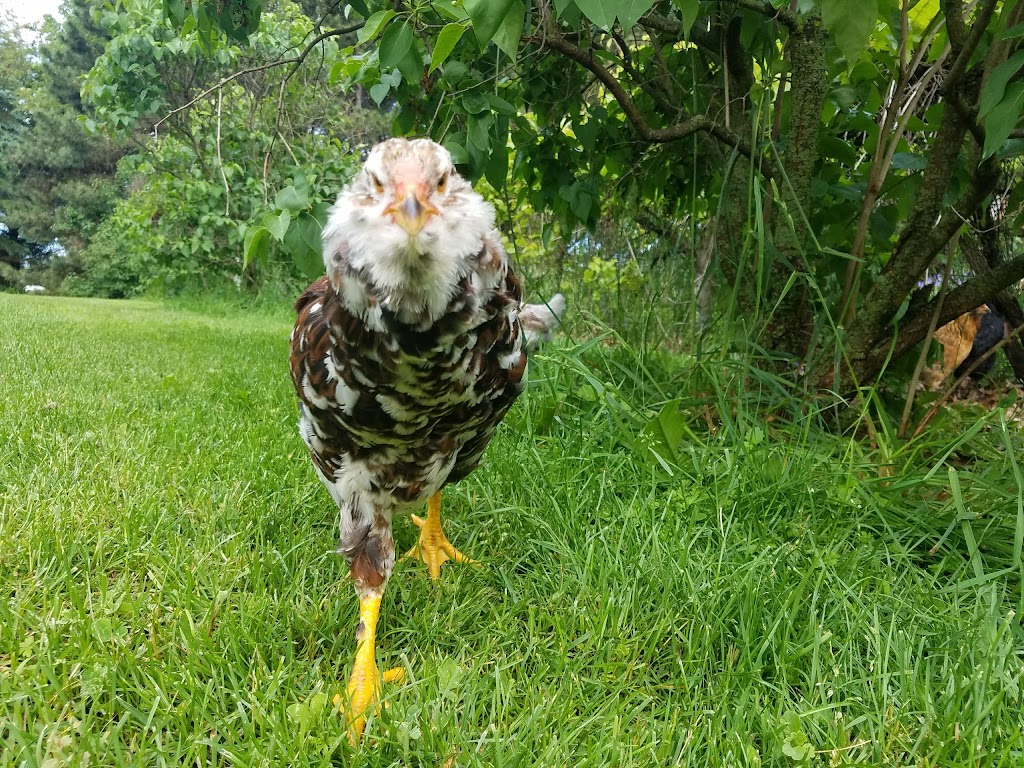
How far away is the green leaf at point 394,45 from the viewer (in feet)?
5.91

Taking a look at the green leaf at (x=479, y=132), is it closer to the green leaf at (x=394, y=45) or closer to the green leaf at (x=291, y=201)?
the green leaf at (x=394, y=45)

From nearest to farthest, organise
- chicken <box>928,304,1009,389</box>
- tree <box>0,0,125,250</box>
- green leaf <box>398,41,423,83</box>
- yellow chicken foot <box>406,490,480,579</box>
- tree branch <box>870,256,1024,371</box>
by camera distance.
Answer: green leaf <box>398,41,423,83</box> < yellow chicken foot <box>406,490,480,579</box> < tree branch <box>870,256,1024,371</box> < chicken <box>928,304,1009,389</box> < tree <box>0,0,125,250</box>

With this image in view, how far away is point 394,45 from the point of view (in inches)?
71.6

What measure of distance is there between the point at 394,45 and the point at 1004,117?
5.47 ft

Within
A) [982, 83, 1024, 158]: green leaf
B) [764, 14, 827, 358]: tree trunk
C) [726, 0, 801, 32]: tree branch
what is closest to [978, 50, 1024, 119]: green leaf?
[982, 83, 1024, 158]: green leaf

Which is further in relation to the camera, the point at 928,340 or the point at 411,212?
the point at 928,340

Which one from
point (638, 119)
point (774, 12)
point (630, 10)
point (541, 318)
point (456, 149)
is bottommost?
point (541, 318)

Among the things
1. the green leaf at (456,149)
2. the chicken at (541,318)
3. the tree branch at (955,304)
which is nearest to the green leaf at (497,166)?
the green leaf at (456,149)

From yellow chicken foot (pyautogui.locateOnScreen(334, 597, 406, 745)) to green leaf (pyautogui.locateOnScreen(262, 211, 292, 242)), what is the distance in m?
1.00

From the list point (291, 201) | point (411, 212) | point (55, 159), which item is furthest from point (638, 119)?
point (55, 159)

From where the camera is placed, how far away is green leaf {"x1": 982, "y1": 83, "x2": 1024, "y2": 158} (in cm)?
147

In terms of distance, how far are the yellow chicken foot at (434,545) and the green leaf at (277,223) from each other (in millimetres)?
994

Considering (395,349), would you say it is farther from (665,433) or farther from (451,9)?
(665,433)

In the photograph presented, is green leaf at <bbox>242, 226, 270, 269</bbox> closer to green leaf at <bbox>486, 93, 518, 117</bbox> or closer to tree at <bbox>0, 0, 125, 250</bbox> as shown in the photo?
green leaf at <bbox>486, 93, 518, 117</bbox>
